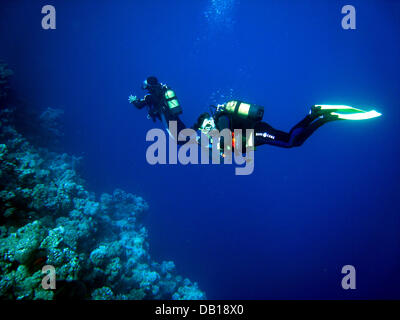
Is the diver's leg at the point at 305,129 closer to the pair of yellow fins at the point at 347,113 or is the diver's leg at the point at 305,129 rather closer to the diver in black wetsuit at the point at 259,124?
the diver in black wetsuit at the point at 259,124

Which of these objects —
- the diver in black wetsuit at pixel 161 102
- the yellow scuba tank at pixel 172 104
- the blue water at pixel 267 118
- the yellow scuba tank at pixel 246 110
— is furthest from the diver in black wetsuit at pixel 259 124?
the blue water at pixel 267 118

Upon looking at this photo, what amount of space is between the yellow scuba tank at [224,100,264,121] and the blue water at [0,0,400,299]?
67.7 ft

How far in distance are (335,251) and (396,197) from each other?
20225 mm

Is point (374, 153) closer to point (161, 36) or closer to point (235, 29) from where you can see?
point (235, 29)

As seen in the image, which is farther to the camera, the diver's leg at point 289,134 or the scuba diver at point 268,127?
the diver's leg at point 289,134

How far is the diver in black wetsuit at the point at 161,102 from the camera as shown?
7992mm

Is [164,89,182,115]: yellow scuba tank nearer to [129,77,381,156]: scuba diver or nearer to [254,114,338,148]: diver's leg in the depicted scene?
[129,77,381,156]: scuba diver

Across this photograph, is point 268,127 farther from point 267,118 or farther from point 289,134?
point 267,118

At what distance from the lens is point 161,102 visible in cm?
824

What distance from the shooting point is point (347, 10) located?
53906mm

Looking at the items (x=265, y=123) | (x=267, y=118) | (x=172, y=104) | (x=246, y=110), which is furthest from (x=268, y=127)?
(x=267, y=118)

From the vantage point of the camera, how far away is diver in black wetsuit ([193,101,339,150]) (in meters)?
4.85

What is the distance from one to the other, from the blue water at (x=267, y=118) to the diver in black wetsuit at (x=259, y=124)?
20390 mm

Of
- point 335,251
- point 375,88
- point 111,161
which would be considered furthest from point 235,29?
point 335,251
